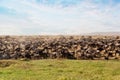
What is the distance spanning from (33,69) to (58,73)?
2.30 meters

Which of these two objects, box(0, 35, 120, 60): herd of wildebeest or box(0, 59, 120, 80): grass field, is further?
box(0, 35, 120, 60): herd of wildebeest

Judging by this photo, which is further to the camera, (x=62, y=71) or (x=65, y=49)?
(x=65, y=49)

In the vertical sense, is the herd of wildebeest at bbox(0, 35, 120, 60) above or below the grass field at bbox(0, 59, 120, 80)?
above

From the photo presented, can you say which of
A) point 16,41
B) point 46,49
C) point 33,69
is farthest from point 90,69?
point 16,41

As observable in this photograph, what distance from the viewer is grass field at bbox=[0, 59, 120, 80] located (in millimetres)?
18609

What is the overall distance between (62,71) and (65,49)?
10024mm

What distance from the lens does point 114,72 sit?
2072 centimetres

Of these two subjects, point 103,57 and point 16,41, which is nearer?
point 103,57

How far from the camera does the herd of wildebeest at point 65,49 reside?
1184 inches

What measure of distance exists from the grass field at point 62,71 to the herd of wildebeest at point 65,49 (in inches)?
207

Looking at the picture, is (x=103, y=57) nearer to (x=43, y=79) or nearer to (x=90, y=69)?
(x=90, y=69)

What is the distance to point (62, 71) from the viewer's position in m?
21.1

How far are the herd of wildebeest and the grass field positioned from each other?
17.3 feet

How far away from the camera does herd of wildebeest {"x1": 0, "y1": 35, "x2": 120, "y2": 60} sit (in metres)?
30.1
